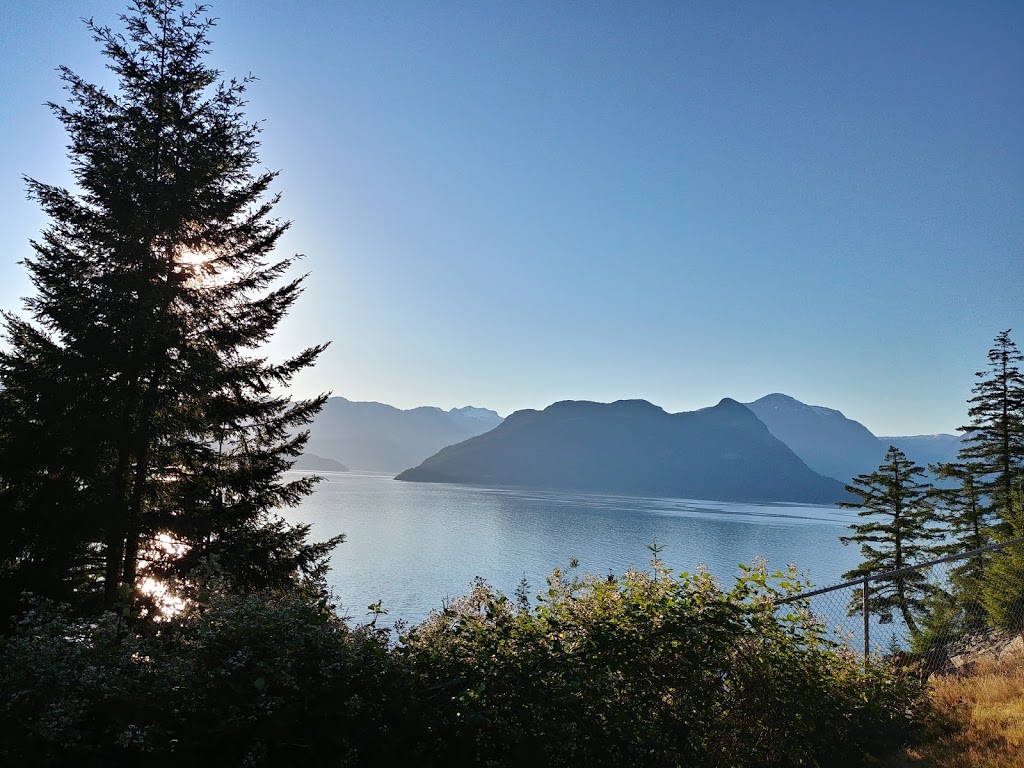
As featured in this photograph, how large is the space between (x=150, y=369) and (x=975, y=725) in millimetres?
11345

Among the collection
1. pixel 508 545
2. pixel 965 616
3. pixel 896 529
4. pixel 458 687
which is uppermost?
pixel 458 687

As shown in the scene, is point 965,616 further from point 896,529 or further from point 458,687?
point 458,687

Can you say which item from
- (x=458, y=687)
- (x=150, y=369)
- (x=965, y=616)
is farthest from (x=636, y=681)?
(x=965, y=616)

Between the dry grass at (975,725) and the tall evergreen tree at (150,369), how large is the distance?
887cm

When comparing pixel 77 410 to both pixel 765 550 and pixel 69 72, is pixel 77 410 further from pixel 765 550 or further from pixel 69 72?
pixel 765 550

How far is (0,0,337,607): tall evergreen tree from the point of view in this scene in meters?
9.32

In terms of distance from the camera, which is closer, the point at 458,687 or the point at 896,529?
the point at 458,687

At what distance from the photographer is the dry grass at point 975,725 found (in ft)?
15.0

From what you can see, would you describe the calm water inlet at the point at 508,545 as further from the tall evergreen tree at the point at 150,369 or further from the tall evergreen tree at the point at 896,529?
the tall evergreen tree at the point at 150,369

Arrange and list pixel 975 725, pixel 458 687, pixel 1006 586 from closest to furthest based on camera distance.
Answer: pixel 458 687 → pixel 975 725 → pixel 1006 586

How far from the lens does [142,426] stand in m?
9.55

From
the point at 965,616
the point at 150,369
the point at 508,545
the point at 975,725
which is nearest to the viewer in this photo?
the point at 975,725

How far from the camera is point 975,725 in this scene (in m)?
5.31

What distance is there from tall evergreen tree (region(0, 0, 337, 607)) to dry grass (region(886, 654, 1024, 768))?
8.87 meters
